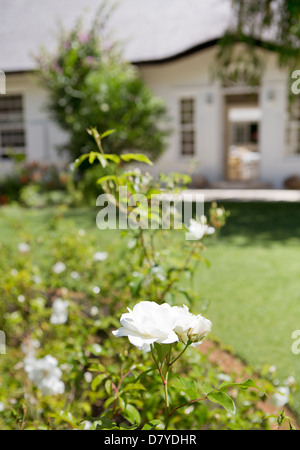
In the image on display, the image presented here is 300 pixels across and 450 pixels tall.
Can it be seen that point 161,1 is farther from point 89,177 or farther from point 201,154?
point 89,177

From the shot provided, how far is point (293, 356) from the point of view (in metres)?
3.44

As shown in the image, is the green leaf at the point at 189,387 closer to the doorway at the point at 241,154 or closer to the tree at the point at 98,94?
the tree at the point at 98,94

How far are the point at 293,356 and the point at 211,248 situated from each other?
2.95 meters

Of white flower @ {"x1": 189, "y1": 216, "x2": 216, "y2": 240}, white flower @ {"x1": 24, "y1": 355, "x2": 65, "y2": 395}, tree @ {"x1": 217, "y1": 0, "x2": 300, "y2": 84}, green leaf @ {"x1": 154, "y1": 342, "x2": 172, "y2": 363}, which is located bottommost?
white flower @ {"x1": 24, "y1": 355, "x2": 65, "y2": 395}

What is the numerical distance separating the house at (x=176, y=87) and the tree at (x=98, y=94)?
81 cm

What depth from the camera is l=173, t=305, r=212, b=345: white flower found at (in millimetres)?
1107

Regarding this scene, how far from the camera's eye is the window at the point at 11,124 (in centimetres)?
1531

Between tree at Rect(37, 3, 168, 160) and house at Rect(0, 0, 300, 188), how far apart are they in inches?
31.7

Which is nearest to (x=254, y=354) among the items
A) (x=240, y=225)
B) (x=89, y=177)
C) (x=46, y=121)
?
(x=240, y=225)

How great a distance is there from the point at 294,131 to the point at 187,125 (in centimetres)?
286

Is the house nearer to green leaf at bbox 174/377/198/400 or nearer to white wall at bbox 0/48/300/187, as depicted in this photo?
white wall at bbox 0/48/300/187

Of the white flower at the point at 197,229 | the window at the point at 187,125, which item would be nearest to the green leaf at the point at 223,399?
the white flower at the point at 197,229

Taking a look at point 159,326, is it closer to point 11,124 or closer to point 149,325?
point 149,325

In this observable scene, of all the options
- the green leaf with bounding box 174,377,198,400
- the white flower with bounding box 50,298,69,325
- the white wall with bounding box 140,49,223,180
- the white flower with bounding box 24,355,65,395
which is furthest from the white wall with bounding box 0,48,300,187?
the green leaf with bounding box 174,377,198,400
